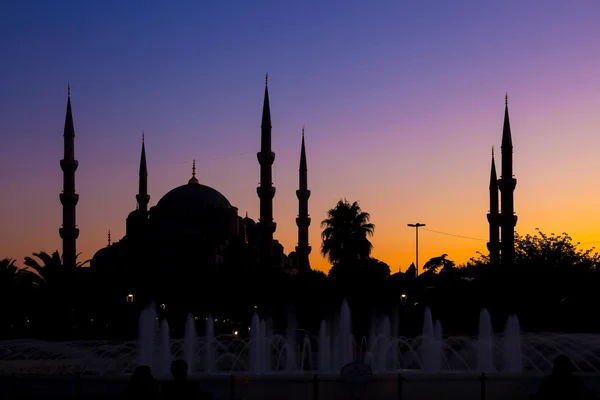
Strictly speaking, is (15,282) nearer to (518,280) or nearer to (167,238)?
(167,238)

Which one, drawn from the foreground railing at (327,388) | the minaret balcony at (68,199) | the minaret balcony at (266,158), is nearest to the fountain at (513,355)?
the foreground railing at (327,388)

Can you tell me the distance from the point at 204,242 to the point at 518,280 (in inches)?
929

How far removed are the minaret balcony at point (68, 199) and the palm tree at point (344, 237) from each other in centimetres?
1455

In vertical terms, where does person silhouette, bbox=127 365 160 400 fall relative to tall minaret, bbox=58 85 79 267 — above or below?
below

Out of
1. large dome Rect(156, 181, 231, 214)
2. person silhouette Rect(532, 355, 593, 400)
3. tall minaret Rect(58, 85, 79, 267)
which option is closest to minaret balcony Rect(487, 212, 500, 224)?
large dome Rect(156, 181, 231, 214)

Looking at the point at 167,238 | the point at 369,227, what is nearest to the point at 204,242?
the point at 167,238

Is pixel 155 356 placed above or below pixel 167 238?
below

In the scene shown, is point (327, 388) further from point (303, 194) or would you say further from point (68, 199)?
point (303, 194)

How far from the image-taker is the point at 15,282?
41.2 meters

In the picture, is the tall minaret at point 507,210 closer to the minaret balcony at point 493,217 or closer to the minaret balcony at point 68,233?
the minaret balcony at point 493,217

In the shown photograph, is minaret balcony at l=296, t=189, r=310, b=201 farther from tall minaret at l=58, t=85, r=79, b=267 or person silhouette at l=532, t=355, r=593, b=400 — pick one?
person silhouette at l=532, t=355, r=593, b=400

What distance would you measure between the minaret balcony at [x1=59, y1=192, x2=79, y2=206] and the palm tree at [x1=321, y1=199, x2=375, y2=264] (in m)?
14.6

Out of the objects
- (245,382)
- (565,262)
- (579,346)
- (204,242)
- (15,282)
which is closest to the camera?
(245,382)

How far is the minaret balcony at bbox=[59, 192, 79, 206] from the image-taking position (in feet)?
170
